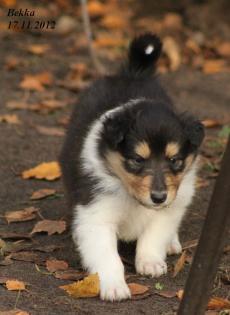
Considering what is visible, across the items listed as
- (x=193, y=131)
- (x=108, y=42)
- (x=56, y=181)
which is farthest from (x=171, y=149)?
(x=108, y=42)

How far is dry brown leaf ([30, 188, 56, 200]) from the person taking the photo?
17.4ft

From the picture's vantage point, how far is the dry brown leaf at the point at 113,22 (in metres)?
9.86

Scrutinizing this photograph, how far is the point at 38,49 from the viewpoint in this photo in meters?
8.73

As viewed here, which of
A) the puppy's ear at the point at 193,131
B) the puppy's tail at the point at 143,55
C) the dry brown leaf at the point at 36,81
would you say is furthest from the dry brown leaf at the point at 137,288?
the dry brown leaf at the point at 36,81

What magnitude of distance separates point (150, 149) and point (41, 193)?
1.60 metres

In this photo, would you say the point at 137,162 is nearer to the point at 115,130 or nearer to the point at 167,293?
the point at 115,130

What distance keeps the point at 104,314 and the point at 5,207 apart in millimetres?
1720

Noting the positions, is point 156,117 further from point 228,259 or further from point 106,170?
point 228,259

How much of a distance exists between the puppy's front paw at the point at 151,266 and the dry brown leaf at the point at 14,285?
71 cm

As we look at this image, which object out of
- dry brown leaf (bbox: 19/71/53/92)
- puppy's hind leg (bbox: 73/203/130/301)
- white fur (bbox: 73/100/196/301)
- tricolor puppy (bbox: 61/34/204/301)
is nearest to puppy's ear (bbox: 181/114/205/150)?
tricolor puppy (bbox: 61/34/204/301)

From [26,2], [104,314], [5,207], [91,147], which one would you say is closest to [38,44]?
[26,2]

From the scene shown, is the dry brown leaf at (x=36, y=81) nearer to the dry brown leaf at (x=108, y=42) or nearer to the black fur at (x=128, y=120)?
the dry brown leaf at (x=108, y=42)

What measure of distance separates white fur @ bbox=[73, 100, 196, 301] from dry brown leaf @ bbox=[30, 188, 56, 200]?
973 millimetres

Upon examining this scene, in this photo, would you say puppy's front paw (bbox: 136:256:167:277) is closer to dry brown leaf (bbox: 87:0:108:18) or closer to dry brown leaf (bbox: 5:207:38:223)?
dry brown leaf (bbox: 5:207:38:223)
